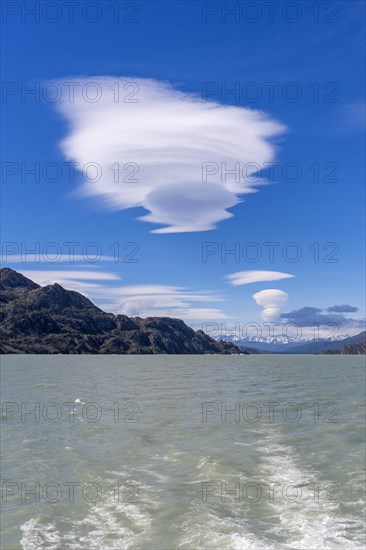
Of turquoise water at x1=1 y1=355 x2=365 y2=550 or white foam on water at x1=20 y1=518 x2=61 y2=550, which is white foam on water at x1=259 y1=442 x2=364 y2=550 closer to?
turquoise water at x1=1 y1=355 x2=365 y2=550

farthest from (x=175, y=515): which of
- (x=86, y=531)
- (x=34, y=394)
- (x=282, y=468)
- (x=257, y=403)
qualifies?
(x=34, y=394)

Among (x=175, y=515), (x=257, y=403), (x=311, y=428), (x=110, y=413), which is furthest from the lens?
(x=257, y=403)

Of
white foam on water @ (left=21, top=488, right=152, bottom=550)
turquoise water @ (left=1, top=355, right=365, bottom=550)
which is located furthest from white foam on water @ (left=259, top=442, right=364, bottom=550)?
white foam on water @ (left=21, top=488, right=152, bottom=550)

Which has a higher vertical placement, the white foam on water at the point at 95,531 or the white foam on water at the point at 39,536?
the white foam on water at the point at 39,536

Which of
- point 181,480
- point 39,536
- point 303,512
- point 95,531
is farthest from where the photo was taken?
point 181,480

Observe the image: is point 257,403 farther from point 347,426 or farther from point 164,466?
point 164,466

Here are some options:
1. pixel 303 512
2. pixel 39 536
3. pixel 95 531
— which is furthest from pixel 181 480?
pixel 39 536

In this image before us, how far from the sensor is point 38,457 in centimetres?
2580

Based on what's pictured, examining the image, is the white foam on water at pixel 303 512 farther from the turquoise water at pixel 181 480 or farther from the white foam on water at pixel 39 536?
the white foam on water at pixel 39 536

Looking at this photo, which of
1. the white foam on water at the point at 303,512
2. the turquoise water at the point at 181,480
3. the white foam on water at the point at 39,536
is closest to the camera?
the white foam on water at the point at 39,536

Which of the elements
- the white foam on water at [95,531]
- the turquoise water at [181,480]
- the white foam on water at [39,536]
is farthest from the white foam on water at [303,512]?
the white foam on water at [39,536]

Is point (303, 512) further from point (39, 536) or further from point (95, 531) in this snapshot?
point (39, 536)

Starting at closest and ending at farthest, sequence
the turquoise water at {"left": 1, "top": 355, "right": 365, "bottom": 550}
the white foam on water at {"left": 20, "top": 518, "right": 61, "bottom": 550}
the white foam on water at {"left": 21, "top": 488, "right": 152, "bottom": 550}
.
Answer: the white foam on water at {"left": 20, "top": 518, "right": 61, "bottom": 550}, the white foam on water at {"left": 21, "top": 488, "right": 152, "bottom": 550}, the turquoise water at {"left": 1, "top": 355, "right": 365, "bottom": 550}

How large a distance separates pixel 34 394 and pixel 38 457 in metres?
36.8
